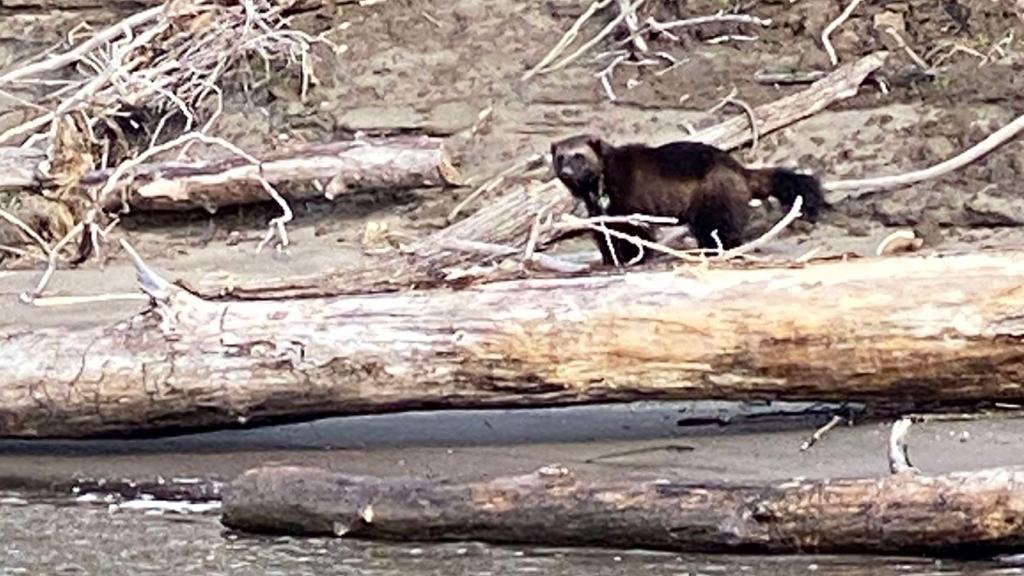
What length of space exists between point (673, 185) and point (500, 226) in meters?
0.77

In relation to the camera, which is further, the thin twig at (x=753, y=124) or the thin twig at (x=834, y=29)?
the thin twig at (x=834, y=29)

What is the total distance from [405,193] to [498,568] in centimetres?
502

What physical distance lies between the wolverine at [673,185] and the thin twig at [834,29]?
1.83 metres

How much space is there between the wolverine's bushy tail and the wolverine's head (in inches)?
26.6

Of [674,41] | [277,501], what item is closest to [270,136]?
[674,41]

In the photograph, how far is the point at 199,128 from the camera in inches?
446

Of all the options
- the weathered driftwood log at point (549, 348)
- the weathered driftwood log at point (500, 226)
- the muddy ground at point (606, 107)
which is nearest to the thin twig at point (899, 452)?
the weathered driftwood log at point (549, 348)

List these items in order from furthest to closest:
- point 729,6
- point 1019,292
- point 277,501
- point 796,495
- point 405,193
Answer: point 729,6 → point 405,193 → point 1019,292 → point 277,501 → point 796,495

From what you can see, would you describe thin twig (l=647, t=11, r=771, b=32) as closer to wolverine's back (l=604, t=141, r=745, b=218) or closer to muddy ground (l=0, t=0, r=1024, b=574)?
muddy ground (l=0, t=0, r=1024, b=574)

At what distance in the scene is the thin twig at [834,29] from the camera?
10.8 metres

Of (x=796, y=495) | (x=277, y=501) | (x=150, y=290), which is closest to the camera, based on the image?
(x=796, y=495)

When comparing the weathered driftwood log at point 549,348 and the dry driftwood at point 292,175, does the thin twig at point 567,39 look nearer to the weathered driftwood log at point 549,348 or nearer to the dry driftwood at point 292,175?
the dry driftwood at point 292,175

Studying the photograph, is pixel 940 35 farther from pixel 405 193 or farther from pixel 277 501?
pixel 277 501

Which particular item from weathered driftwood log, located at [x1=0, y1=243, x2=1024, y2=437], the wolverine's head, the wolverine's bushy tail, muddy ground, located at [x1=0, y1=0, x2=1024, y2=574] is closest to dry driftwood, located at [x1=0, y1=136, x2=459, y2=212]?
muddy ground, located at [x1=0, y1=0, x2=1024, y2=574]
